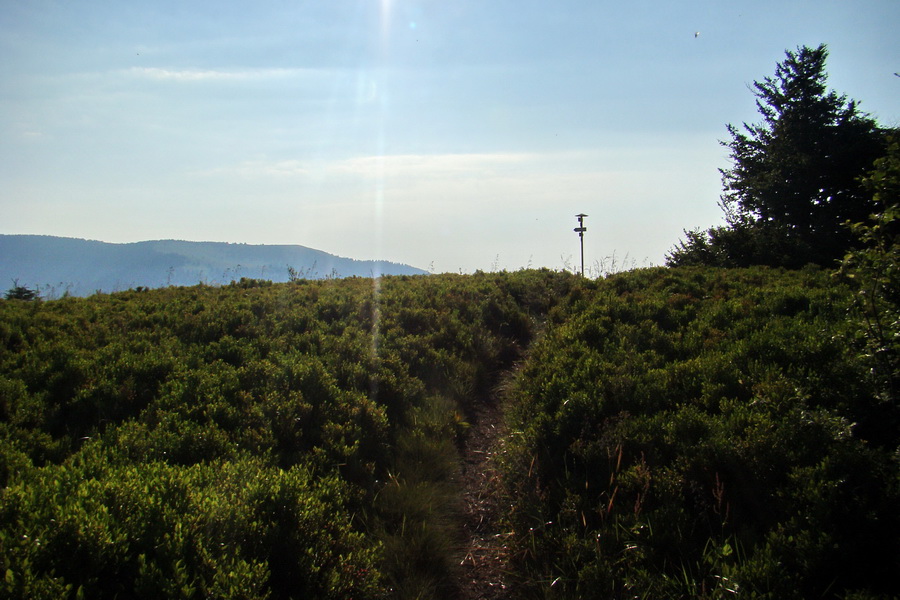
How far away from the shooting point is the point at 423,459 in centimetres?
517

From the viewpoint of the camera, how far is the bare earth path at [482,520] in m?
3.76

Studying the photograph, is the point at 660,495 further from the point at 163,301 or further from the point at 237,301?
the point at 163,301

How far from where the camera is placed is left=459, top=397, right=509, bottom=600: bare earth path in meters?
3.76

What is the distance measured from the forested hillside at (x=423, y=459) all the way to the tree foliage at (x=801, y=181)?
13192mm

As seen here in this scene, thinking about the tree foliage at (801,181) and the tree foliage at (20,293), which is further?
the tree foliage at (801,181)

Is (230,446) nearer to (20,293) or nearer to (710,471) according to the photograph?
(710,471)

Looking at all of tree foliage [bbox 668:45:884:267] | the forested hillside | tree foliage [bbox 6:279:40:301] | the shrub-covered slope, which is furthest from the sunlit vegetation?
tree foliage [bbox 668:45:884:267]

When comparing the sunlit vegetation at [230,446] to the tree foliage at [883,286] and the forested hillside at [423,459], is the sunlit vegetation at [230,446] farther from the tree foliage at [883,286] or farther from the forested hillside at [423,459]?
the tree foliage at [883,286]

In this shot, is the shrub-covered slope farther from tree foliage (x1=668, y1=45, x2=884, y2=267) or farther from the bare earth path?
tree foliage (x1=668, y1=45, x2=884, y2=267)

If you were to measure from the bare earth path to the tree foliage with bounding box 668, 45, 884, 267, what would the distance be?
16.9 meters

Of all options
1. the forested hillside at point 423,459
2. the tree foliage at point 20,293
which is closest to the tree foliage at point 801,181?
the forested hillside at point 423,459

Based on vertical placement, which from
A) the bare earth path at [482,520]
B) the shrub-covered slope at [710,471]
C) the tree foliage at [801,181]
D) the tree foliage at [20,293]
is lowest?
the bare earth path at [482,520]

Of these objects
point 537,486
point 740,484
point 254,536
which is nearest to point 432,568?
point 537,486

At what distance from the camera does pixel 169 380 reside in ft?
17.4
